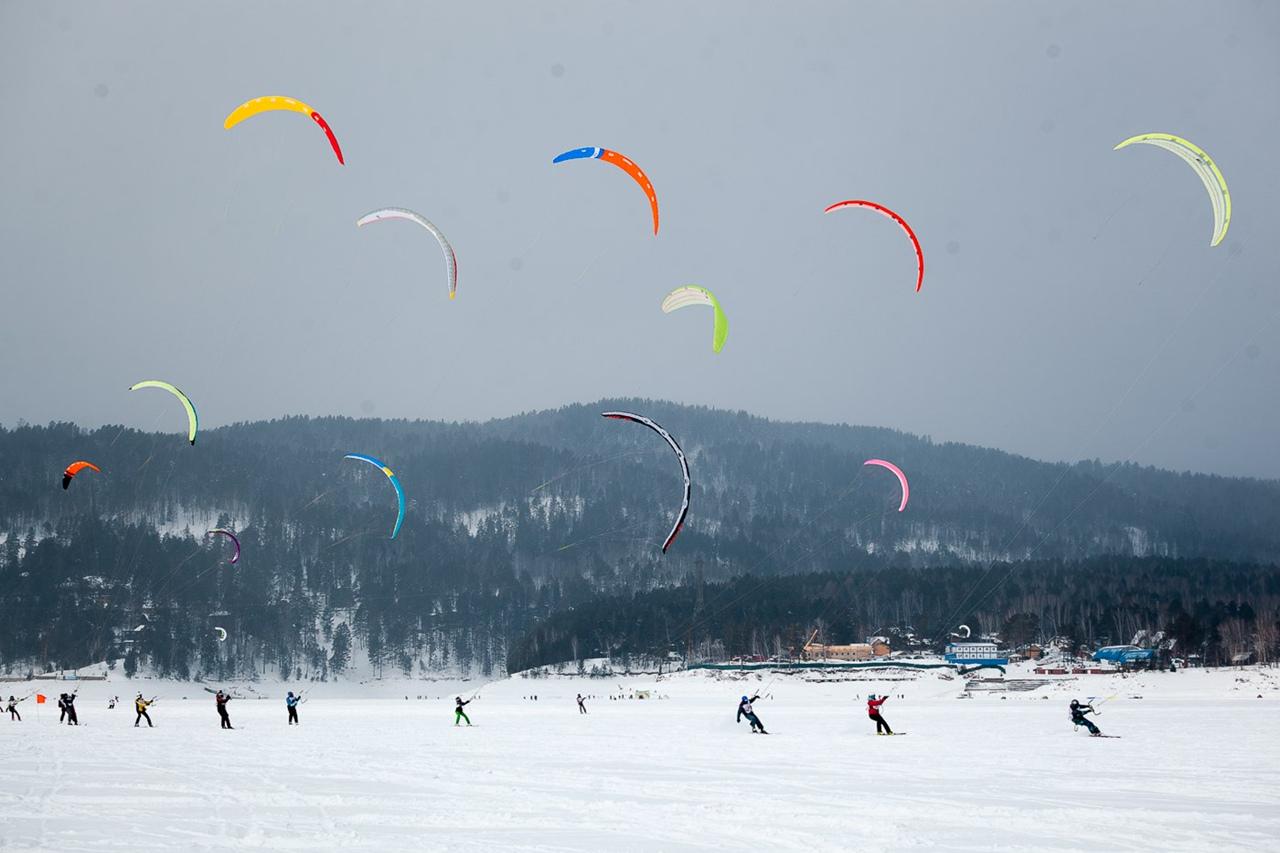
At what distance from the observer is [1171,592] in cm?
10981

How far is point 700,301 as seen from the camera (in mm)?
31641

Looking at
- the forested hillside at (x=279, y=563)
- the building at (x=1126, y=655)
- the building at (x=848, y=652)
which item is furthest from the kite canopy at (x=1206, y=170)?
the forested hillside at (x=279, y=563)

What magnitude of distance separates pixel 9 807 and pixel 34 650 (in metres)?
131

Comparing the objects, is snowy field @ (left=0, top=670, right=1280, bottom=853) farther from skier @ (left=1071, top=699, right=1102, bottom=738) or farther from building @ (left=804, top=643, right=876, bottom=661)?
building @ (left=804, top=643, right=876, bottom=661)

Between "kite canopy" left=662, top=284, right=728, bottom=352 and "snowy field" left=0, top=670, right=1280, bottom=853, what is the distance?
1086 cm

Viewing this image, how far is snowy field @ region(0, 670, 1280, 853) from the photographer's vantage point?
11133mm

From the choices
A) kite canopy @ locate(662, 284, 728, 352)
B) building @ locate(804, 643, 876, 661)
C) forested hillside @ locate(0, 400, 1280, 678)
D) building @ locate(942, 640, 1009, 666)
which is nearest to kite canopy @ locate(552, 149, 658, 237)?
kite canopy @ locate(662, 284, 728, 352)

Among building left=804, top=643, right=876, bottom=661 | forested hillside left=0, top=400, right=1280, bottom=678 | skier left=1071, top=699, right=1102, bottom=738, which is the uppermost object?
forested hillside left=0, top=400, right=1280, bottom=678

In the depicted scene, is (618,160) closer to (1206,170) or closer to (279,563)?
(1206,170)

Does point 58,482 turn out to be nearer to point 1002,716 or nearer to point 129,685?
point 129,685

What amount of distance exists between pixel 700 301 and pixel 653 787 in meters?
18.9

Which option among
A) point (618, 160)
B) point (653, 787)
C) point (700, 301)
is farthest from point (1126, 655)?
point (653, 787)

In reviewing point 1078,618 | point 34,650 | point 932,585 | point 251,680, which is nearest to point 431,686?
point 251,680

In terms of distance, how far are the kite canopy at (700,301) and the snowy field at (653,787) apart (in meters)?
10.9
